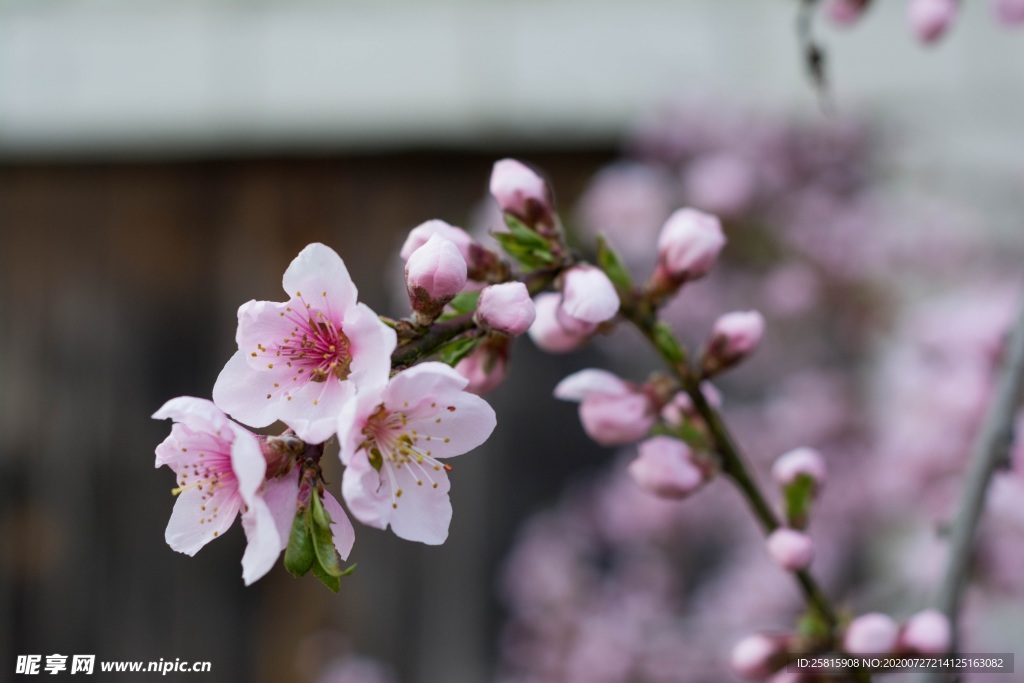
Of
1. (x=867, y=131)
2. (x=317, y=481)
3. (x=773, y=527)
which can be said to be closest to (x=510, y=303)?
(x=317, y=481)

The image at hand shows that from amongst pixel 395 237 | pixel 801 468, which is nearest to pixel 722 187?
pixel 395 237

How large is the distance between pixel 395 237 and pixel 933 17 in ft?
5.32

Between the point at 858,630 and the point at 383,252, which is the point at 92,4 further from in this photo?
the point at 858,630

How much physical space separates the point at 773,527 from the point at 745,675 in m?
0.17

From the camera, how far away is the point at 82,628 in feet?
7.71

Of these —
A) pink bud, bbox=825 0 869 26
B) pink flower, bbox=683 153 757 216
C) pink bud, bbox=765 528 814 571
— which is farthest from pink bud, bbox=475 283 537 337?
pink flower, bbox=683 153 757 216

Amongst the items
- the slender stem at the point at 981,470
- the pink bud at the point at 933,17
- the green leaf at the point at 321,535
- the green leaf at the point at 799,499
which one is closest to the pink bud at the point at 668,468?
the green leaf at the point at 799,499

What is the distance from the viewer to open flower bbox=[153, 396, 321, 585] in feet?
1.72

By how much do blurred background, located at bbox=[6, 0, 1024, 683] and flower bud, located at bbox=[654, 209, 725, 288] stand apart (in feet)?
4.73

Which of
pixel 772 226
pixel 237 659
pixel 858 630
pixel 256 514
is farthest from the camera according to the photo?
pixel 237 659

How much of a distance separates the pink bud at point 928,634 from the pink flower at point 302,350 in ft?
1.78

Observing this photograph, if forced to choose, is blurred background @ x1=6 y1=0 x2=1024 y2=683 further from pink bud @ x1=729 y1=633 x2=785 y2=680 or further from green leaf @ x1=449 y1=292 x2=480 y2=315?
green leaf @ x1=449 y1=292 x2=480 y2=315

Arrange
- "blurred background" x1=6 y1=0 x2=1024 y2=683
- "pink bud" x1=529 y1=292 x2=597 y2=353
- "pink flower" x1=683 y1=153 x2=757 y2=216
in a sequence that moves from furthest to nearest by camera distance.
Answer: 1. "blurred background" x1=6 y1=0 x2=1024 y2=683
2. "pink flower" x1=683 y1=153 x2=757 y2=216
3. "pink bud" x1=529 y1=292 x2=597 y2=353

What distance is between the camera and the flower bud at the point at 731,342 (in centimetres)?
81
